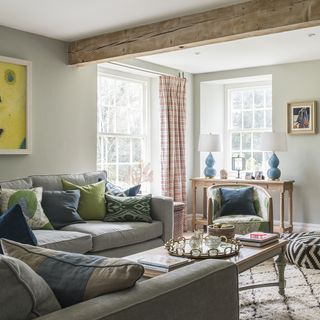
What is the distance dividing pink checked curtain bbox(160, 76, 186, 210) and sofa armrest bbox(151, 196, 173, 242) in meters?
1.74

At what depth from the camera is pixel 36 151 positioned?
469 cm

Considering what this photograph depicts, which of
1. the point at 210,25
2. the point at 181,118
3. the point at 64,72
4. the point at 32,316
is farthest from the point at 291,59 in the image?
the point at 32,316

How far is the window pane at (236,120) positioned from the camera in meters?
7.07

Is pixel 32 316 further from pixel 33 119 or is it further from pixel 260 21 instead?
pixel 33 119

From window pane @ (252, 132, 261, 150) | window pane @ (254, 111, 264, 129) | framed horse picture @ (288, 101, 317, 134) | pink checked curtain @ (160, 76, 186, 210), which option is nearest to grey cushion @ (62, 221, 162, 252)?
pink checked curtain @ (160, 76, 186, 210)

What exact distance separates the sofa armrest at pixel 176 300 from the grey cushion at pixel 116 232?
2141 millimetres

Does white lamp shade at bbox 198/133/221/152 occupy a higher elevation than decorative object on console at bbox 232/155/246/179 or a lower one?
higher

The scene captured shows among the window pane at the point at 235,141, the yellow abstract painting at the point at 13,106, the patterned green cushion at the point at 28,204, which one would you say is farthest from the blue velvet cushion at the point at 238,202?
the yellow abstract painting at the point at 13,106

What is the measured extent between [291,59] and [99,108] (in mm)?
2552

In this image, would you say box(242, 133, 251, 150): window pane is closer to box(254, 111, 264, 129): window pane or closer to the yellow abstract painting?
box(254, 111, 264, 129): window pane

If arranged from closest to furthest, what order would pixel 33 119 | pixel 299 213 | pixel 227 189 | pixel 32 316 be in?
pixel 32 316 < pixel 33 119 < pixel 227 189 < pixel 299 213

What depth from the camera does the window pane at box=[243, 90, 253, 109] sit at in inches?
274

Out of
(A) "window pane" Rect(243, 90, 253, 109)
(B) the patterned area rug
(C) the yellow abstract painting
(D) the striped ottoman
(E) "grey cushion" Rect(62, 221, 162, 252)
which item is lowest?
(B) the patterned area rug

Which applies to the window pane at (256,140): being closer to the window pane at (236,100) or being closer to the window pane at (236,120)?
the window pane at (236,120)
